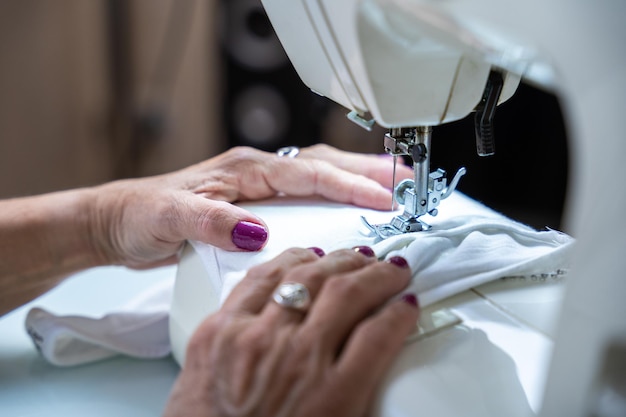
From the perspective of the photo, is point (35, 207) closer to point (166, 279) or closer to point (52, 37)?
point (166, 279)

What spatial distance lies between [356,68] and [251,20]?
1420 mm

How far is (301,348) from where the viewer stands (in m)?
0.50

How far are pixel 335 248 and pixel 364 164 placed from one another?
0.88 ft

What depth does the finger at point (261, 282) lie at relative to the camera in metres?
0.55

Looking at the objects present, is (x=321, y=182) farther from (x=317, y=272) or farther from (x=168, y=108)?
(x=168, y=108)

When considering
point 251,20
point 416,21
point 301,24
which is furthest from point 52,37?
point 416,21

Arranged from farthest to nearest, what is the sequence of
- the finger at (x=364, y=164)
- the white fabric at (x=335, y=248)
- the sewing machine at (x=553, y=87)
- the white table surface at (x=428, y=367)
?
the finger at (x=364, y=164) < the white fabric at (x=335, y=248) < the white table surface at (x=428, y=367) < the sewing machine at (x=553, y=87)

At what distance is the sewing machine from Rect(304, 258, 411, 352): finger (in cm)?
6

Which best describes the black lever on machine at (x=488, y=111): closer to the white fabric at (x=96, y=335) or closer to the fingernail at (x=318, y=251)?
the fingernail at (x=318, y=251)

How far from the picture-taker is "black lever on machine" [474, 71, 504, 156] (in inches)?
24.9

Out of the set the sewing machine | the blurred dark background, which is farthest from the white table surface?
the blurred dark background

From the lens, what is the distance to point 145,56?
2000 millimetres

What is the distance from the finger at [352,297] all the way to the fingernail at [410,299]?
0.01 metres

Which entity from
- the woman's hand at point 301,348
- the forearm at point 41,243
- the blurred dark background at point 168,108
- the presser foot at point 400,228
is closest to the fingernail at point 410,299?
the woman's hand at point 301,348
